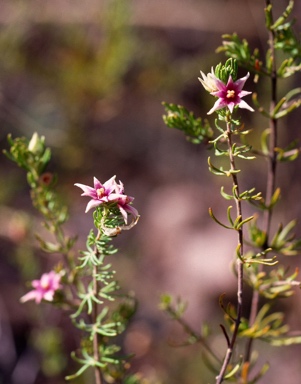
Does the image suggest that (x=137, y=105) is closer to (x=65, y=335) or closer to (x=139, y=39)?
(x=139, y=39)

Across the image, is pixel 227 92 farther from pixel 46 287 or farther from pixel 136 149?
pixel 136 149

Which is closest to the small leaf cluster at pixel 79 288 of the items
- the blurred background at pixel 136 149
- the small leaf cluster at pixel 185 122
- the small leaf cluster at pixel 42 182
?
the small leaf cluster at pixel 42 182

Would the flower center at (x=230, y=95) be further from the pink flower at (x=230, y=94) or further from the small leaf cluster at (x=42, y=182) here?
the small leaf cluster at (x=42, y=182)

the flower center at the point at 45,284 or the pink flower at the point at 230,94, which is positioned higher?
the pink flower at the point at 230,94

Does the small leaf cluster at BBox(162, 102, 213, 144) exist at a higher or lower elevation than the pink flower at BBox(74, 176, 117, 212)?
higher

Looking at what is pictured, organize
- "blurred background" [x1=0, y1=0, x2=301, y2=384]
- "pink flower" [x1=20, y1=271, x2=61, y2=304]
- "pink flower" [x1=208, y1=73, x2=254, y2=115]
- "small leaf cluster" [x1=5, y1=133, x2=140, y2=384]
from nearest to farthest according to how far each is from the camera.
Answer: "pink flower" [x1=208, y1=73, x2=254, y2=115] < "small leaf cluster" [x1=5, y1=133, x2=140, y2=384] < "pink flower" [x1=20, y1=271, x2=61, y2=304] < "blurred background" [x1=0, y1=0, x2=301, y2=384]

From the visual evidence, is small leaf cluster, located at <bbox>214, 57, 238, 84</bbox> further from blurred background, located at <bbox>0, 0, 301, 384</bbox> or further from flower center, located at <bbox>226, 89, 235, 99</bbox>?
blurred background, located at <bbox>0, 0, 301, 384</bbox>

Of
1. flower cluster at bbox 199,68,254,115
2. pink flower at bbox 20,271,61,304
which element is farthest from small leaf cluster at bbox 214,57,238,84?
pink flower at bbox 20,271,61,304

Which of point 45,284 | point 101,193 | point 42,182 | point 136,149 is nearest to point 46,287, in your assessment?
point 45,284

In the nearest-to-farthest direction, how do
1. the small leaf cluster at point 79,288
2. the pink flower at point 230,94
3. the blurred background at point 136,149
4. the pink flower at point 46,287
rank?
the pink flower at point 230,94, the small leaf cluster at point 79,288, the pink flower at point 46,287, the blurred background at point 136,149
